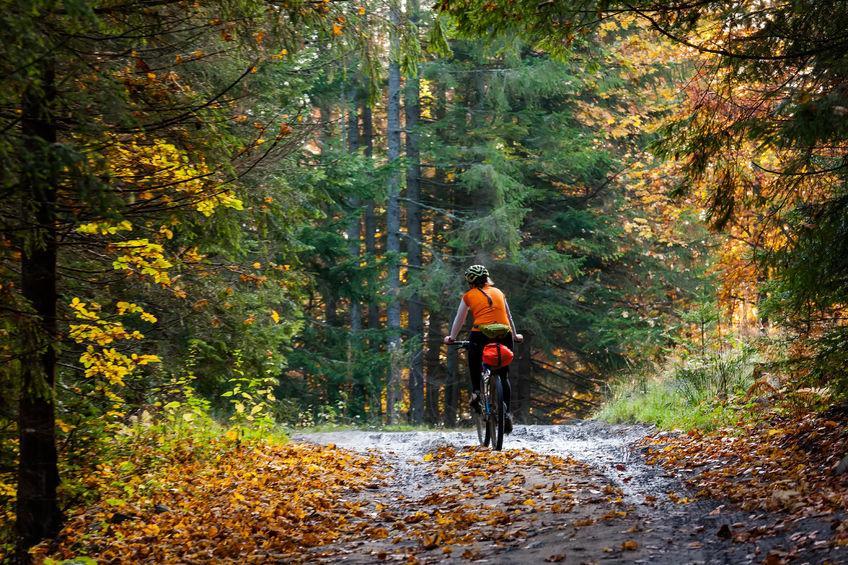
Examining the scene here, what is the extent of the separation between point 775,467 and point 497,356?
3.84 m

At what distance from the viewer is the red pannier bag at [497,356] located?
1048 cm

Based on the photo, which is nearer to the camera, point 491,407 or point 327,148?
point 491,407

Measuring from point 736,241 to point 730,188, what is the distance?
600 cm

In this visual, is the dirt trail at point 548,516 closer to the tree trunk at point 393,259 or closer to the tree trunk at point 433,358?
the tree trunk at point 393,259

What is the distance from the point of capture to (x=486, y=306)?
10617mm

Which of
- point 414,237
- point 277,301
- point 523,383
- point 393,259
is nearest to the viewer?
point 277,301

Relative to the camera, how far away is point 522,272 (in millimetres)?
24547

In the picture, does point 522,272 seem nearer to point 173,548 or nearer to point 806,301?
point 806,301

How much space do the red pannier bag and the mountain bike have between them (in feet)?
0.63

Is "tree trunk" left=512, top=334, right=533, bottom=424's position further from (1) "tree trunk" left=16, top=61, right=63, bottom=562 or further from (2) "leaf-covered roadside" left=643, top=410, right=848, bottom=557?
(1) "tree trunk" left=16, top=61, right=63, bottom=562

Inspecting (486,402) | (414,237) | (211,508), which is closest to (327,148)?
(414,237)

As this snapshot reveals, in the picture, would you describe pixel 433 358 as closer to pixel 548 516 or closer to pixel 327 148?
pixel 327 148

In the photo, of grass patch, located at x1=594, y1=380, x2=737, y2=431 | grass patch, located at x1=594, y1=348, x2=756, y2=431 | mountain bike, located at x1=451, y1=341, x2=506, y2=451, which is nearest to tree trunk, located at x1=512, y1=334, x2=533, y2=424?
grass patch, located at x1=594, y1=380, x2=737, y2=431

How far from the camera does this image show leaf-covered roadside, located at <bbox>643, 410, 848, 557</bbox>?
18.6ft
